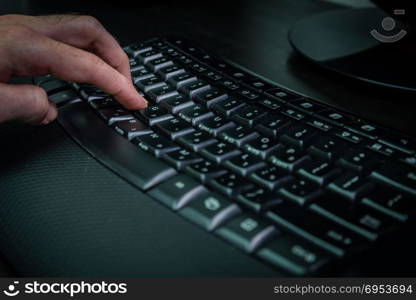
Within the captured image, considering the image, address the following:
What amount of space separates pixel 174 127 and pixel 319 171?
130 mm

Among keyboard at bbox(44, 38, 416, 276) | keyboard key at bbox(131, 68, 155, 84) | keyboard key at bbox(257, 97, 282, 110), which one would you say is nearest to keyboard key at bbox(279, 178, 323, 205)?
keyboard at bbox(44, 38, 416, 276)

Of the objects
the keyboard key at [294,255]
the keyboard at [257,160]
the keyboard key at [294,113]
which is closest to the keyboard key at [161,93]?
the keyboard at [257,160]

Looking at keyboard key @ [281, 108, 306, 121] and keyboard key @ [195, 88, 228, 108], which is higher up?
keyboard key @ [281, 108, 306, 121]

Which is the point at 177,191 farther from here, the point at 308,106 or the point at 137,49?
the point at 137,49

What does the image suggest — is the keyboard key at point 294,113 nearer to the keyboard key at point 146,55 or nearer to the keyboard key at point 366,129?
the keyboard key at point 366,129

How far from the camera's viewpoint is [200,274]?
0.31 m

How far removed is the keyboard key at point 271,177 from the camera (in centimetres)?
36

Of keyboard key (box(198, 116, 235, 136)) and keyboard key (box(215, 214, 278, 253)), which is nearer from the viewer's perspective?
keyboard key (box(215, 214, 278, 253))

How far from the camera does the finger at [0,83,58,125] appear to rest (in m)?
0.44

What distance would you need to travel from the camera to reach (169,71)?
1.70 ft

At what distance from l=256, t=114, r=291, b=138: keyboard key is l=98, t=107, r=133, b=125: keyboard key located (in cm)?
12

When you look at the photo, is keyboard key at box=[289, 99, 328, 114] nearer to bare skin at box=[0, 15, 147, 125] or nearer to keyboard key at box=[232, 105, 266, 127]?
keyboard key at box=[232, 105, 266, 127]

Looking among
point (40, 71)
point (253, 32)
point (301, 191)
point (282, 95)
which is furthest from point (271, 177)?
point (253, 32)

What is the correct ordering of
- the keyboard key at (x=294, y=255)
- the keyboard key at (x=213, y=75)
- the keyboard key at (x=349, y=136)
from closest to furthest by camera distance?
1. the keyboard key at (x=294, y=255)
2. the keyboard key at (x=349, y=136)
3. the keyboard key at (x=213, y=75)
